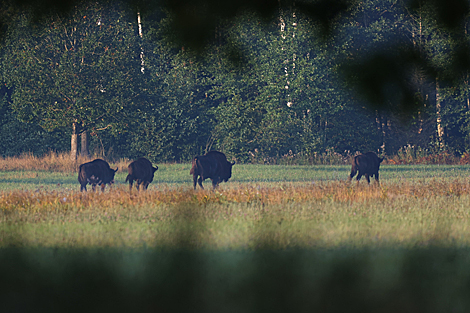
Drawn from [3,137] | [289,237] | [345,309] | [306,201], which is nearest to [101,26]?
[3,137]

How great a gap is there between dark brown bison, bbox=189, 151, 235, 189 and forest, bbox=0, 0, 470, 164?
13198 mm

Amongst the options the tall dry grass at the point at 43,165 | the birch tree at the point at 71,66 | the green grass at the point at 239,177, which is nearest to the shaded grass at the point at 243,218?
the green grass at the point at 239,177

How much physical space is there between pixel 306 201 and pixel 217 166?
467 centimetres

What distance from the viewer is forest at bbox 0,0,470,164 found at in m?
29.3

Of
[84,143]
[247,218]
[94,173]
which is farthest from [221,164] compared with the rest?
[84,143]

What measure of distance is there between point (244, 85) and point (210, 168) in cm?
1880

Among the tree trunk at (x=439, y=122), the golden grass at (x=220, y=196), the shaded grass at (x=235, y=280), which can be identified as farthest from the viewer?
the tree trunk at (x=439, y=122)

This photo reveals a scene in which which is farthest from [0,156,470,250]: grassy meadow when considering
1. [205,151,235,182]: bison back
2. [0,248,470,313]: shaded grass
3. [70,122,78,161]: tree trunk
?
[70,122,78,161]: tree trunk

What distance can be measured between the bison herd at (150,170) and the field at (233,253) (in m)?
2.13

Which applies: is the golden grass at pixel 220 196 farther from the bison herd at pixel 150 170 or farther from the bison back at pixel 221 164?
the bison back at pixel 221 164

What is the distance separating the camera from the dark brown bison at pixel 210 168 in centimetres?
1677

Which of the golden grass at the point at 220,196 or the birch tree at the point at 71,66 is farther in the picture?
the birch tree at the point at 71,66

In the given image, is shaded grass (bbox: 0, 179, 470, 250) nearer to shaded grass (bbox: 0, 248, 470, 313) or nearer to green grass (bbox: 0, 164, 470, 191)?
shaded grass (bbox: 0, 248, 470, 313)

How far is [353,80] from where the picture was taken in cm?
3253
